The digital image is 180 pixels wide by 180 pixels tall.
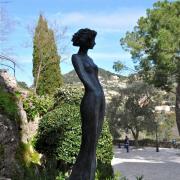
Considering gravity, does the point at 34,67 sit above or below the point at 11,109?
above

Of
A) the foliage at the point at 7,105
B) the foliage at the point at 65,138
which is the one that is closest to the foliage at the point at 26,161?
the foliage at the point at 65,138

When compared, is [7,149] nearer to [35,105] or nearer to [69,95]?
[69,95]

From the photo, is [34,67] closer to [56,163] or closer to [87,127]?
[56,163]

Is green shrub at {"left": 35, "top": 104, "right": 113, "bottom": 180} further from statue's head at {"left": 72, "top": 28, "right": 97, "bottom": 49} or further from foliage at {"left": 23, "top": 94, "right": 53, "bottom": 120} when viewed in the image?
statue's head at {"left": 72, "top": 28, "right": 97, "bottom": 49}

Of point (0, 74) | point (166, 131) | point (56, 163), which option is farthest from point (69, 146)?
point (166, 131)

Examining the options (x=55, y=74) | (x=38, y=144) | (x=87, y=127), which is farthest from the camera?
(x=55, y=74)

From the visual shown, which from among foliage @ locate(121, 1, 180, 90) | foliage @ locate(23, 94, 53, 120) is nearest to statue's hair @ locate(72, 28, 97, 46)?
foliage @ locate(23, 94, 53, 120)

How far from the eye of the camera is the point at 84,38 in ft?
21.0

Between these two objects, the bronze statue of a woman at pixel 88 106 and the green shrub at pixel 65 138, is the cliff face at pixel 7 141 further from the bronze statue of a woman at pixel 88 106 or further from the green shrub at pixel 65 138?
the bronze statue of a woman at pixel 88 106

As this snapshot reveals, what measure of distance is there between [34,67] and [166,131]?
90.2ft

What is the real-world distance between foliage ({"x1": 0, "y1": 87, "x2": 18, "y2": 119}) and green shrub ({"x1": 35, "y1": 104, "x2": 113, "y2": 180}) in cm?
109

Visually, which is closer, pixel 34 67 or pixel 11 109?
pixel 11 109

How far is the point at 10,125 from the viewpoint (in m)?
11.7

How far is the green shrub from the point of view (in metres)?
12.8
